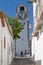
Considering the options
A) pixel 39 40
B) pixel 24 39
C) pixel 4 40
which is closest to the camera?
pixel 39 40

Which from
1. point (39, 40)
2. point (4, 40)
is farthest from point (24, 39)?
point (39, 40)

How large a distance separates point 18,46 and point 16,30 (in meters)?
22.3

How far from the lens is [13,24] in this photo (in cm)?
4275

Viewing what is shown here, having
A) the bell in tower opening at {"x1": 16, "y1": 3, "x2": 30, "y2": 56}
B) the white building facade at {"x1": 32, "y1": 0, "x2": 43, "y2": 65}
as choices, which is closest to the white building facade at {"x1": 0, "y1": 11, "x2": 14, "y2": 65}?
the white building facade at {"x1": 32, "y1": 0, "x2": 43, "y2": 65}

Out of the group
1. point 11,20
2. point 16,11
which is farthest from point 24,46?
point 11,20

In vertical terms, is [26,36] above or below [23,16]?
below

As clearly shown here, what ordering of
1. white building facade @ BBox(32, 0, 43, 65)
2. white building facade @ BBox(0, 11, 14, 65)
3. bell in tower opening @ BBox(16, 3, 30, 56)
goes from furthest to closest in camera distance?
bell in tower opening @ BBox(16, 3, 30, 56), white building facade @ BBox(0, 11, 14, 65), white building facade @ BBox(32, 0, 43, 65)

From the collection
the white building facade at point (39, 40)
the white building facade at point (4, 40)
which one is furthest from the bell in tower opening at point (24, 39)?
the white building facade at point (4, 40)

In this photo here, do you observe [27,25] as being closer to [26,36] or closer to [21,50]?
[26,36]

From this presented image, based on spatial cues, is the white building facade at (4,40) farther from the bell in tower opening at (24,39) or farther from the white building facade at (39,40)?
the bell in tower opening at (24,39)

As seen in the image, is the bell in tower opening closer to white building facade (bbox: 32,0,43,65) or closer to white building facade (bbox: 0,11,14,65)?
white building facade (bbox: 32,0,43,65)

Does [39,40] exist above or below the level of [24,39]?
above

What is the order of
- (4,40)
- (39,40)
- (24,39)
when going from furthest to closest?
1. (24,39)
2. (4,40)
3. (39,40)

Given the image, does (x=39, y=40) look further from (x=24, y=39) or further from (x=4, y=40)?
(x=24, y=39)
